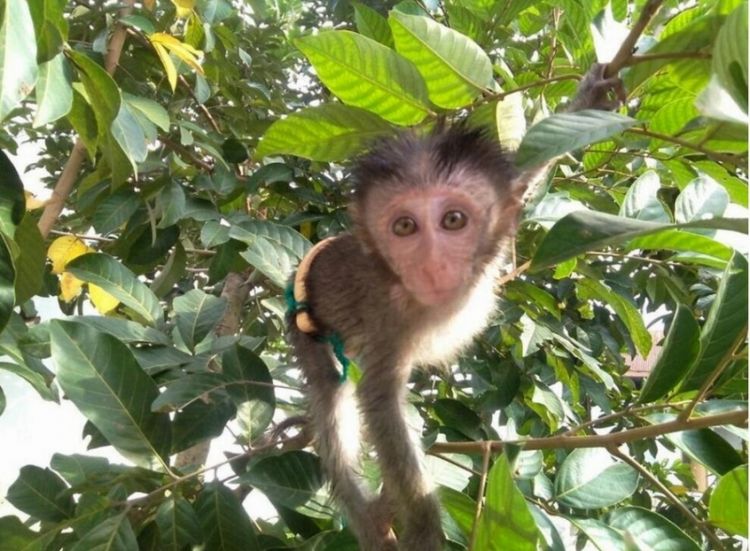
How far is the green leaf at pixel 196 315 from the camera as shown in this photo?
185 cm

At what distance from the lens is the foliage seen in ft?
3.36

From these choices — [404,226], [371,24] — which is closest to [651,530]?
[404,226]

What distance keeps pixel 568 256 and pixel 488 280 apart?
3.91 ft

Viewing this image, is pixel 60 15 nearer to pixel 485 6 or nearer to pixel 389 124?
pixel 389 124

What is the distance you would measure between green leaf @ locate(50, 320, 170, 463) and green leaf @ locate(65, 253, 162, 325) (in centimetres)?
36

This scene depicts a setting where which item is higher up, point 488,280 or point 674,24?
point 674,24

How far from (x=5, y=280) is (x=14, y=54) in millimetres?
386

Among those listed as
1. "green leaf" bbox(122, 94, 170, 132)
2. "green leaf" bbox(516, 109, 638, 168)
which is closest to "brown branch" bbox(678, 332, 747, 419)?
"green leaf" bbox(516, 109, 638, 168)

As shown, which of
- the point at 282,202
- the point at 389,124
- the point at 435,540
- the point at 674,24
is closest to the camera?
the point at 674,24

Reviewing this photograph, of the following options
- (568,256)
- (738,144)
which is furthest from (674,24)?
(568,256)

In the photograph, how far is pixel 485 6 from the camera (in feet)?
5.82

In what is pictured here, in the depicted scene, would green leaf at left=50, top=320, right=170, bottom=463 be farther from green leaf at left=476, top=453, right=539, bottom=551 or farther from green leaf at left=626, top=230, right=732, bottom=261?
green leaf at left=626, top=230, right=732, bottom=261

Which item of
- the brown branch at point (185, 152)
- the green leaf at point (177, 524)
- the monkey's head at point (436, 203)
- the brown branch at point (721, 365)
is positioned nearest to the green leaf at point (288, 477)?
the green leaf at point (177, 524)

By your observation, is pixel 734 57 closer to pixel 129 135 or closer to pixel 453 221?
pixel 453 221
